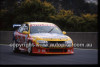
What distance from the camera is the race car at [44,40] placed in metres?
15.9

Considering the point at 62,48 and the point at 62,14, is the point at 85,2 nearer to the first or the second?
the point at 62,14

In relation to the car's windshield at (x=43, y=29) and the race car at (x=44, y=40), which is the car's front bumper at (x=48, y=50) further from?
the car's windshield at (x=43, y=29)

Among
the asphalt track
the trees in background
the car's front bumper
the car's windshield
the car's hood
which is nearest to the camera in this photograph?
the asphalt track

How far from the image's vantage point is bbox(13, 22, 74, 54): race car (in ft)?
52.3

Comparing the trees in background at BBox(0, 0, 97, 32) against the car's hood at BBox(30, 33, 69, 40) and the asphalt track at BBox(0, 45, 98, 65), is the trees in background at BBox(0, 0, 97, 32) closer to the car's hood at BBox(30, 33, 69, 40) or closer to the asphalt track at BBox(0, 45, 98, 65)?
the car's hood at BBox(30, 33, 69, 40)

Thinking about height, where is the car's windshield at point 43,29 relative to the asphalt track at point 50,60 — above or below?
above

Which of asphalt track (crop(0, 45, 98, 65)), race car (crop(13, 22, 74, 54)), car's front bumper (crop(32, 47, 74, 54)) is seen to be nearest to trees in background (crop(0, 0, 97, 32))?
race car (crop(13, 22, 74, 54))

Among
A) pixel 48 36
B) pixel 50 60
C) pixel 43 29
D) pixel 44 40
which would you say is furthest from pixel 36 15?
pixel 50 60

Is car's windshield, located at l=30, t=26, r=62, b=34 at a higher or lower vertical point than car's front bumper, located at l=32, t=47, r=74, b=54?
higher

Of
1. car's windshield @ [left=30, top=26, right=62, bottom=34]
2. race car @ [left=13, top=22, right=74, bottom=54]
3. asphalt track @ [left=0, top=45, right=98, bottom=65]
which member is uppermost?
car's windshield @ [left=30, top=26, right=62, bottom=34]

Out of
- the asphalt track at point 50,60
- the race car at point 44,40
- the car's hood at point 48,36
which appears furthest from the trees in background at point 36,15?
the asphalt track at point 50,60

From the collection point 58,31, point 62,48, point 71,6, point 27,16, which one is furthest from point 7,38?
point 62,48

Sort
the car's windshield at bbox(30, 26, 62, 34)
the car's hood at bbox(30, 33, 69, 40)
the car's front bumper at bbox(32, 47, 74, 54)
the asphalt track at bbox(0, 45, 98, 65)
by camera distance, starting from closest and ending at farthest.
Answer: the asphalt track at bbox(0, 45, 98, 65) → the car's front bumper at bbox(32, 47, 74, 54) → the car's hood at bbox(30, 33, 69, 40) → the car's windshield at bbox(30, 26, 62, 34)

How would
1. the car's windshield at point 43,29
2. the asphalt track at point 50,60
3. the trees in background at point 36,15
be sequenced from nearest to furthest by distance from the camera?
the asphalt track at point 50,60, the car's windshield at point 43,29, the trees in background at point 36,15
